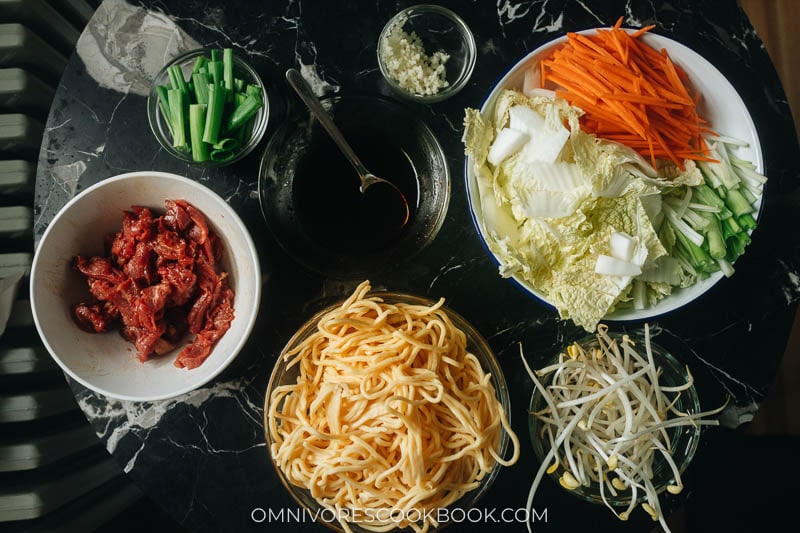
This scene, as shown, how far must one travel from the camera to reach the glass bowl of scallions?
1.95 metres

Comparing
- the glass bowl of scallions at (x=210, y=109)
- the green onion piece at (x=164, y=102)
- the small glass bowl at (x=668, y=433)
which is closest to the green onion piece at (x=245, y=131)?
the glass bowl of scallions at (x=210, y=109)

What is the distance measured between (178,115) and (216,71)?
0.19 metres

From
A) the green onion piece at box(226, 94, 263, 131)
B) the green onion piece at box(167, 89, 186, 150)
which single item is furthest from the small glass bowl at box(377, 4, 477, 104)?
the green onion piece at box(167, 89, 186, 150)

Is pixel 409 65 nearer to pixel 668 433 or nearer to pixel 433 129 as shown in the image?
→ pixel 433 129

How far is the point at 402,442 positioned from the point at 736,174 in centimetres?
135

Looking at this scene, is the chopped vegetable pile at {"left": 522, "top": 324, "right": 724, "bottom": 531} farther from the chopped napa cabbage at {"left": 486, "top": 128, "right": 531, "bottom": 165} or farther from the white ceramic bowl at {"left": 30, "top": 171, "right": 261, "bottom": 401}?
the white ceramic bowl at {"left": 30, "top": 171, "right": 261, "bottom": 401}

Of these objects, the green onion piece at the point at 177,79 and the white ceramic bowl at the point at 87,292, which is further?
the green onion piece at the point at 177,79

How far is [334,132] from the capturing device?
1985 mm

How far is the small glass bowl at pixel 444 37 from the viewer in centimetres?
209

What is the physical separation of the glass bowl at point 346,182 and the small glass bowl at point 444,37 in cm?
14

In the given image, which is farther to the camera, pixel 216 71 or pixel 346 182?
pixel 346 182

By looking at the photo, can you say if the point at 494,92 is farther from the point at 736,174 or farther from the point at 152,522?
the point at 152,522

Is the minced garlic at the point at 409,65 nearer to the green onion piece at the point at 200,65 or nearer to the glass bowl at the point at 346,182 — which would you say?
the glass bowl at the point at 346,182

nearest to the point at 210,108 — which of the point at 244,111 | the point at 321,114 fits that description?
the point at 244,111
